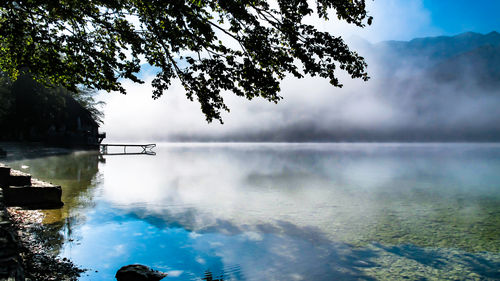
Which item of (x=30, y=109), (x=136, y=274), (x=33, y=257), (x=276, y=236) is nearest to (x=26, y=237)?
(x=33, y=257)

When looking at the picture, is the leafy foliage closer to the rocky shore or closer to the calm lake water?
the calm lake water

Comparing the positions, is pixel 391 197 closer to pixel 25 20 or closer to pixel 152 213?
pixel 152 213

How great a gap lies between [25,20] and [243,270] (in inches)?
468

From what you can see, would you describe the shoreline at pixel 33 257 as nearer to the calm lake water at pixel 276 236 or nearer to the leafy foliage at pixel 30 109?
the calm lake water at pixel 276 236

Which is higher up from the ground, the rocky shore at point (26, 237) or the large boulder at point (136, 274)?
the rocky shore at point (26, 237)

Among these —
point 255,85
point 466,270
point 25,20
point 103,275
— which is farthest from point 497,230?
point 25,20

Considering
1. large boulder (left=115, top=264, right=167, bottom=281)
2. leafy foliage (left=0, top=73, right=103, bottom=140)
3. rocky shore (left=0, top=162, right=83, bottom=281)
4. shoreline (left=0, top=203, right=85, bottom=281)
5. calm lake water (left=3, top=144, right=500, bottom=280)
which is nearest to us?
rocky shore (left=0, top=162, right=83, bottom=281)

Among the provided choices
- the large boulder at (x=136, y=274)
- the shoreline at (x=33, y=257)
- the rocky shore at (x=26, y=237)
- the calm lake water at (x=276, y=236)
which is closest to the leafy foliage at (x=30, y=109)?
the calm lake water at (x=276, y=236)

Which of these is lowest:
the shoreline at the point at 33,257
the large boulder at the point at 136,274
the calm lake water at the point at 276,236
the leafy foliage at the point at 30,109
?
the calm lake water at the point at 276,236

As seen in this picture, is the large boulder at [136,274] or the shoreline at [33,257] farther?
the large boulder at [136,274]

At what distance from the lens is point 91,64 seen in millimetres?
11289

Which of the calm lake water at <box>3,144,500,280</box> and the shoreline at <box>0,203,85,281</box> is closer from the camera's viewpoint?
the shoreline at <box>0,203,85,281</box>

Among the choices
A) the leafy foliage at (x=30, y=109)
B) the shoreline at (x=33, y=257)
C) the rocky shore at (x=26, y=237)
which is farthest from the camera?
the leafy foliage at (x=30, y=109)

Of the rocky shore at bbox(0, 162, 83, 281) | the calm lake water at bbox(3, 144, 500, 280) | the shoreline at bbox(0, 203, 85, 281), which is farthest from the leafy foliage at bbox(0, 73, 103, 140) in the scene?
the shoreline at bbox(0, 203, 85, 281)
